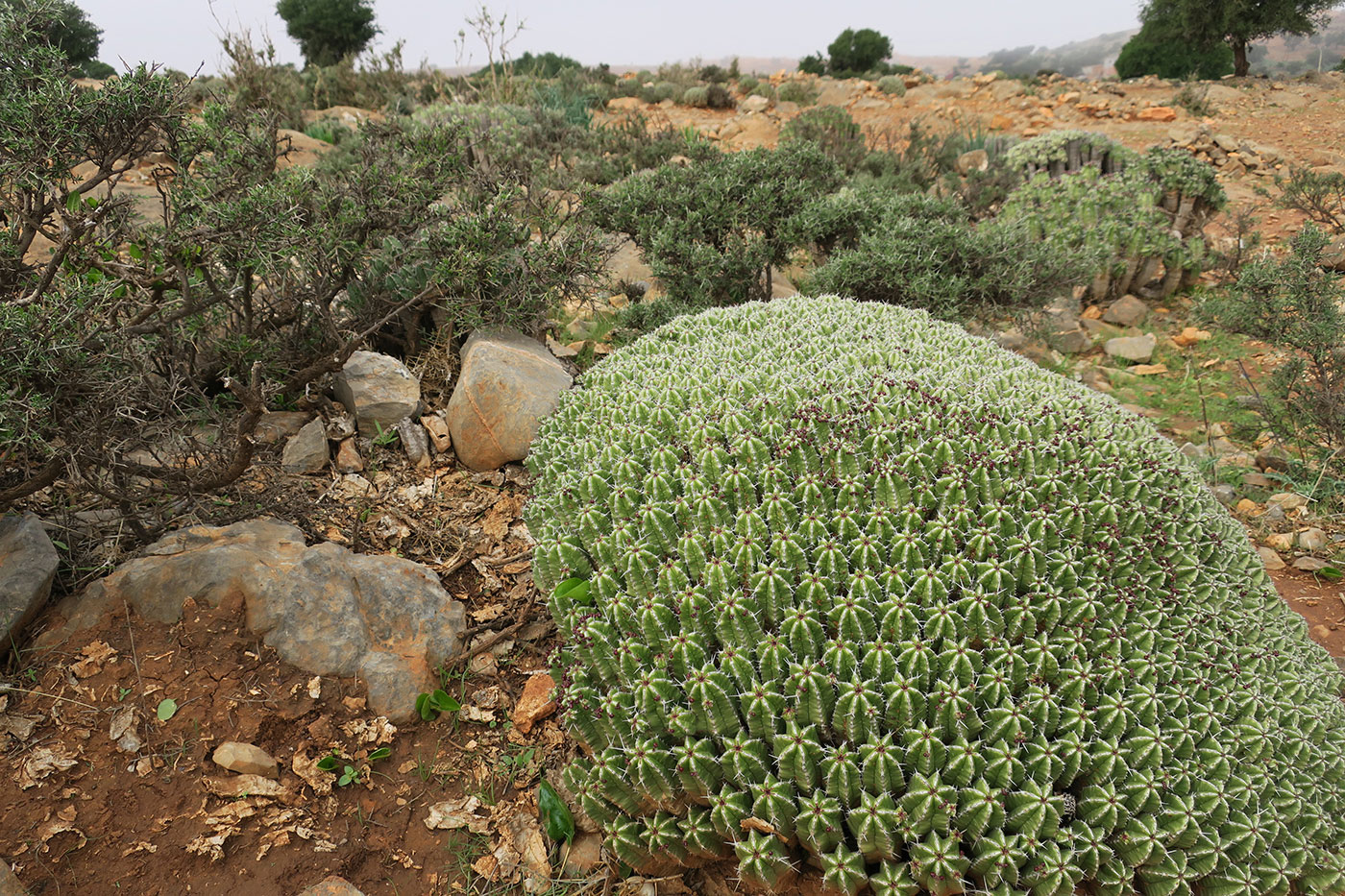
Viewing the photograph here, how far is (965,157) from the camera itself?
46.8 ft

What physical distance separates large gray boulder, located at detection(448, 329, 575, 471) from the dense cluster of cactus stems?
7433 mm

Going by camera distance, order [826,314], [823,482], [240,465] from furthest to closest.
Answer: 1. [826,314]
2. [240,465]
3. [823,482]

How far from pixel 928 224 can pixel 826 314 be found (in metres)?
3.02

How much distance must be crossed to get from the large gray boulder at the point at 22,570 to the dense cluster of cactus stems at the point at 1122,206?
1028cm

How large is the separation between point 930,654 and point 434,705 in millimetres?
2383

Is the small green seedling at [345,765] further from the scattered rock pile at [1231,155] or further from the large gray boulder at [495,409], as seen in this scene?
the scattered rock pile at [1231,155]

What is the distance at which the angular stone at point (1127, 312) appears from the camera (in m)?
9.66

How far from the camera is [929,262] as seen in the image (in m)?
→ 7.31

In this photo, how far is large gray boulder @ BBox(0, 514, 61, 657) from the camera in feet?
10.6

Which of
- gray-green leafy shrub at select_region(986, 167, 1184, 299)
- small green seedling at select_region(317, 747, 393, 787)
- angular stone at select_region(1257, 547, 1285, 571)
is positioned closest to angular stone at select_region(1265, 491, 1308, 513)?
angular stone at select_region(1257, 547, 1285, 571)

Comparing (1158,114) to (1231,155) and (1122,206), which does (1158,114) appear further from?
(1122,206)

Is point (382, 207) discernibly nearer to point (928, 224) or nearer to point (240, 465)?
point (240, 465)

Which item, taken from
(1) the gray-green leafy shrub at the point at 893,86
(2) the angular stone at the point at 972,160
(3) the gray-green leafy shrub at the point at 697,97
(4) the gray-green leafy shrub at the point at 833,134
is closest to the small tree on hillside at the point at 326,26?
(3) the gray-green leafy shrub at the point at 697,97

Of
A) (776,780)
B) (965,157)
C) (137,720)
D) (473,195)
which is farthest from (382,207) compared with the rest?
(965,157)
